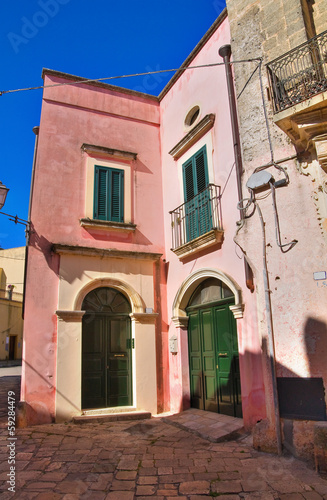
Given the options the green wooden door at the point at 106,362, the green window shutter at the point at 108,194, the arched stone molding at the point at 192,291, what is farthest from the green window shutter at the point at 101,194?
the arched stone molding at the point at 192,291

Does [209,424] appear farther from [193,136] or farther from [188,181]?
[193,136]

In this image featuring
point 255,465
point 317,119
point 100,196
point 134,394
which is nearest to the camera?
point 255,465

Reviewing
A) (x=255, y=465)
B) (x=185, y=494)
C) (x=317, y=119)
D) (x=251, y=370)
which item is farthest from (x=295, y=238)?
(x=185, y=494)

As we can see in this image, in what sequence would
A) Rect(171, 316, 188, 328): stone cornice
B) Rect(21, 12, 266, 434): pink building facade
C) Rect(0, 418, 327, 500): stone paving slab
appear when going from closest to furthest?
Rect(0, 418, 327, 500): stone paving slab, Rect(21, 12, 266, 434): pink building facade, Rect(171, 316, 188, 328): stone cornice

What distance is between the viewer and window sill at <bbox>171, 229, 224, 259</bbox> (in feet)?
25.4

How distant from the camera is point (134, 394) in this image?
8727 mm

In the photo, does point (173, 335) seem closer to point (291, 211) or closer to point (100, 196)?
point (100, 196)

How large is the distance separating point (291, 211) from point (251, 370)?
2.83 metres

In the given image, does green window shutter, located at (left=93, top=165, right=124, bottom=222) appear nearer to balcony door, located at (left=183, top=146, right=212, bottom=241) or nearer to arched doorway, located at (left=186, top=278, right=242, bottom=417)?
balcony door, located at (left=183, top=146, right=212, bottom=241)

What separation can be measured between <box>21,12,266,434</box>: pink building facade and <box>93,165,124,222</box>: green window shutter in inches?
1.1

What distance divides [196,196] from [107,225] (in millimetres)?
2365

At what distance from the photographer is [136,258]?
31.1 ft

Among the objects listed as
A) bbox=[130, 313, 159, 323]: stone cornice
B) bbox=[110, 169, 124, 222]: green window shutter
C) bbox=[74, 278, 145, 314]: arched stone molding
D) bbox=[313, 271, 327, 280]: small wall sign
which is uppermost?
bbox=[110, 169, 124, 222]: green window shutter

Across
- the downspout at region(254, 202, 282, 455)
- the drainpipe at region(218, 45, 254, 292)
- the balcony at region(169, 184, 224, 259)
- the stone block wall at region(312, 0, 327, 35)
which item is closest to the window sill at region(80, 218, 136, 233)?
the balcony at region(169, 184, 224, 259)
